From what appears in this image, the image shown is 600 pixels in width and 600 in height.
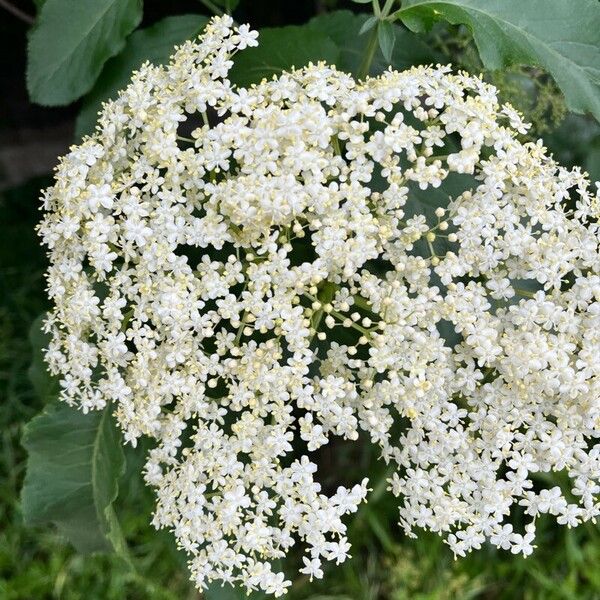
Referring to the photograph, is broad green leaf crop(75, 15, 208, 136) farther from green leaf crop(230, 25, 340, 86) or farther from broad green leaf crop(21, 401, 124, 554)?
broad green leaf crop(21, 401, 124, 554)

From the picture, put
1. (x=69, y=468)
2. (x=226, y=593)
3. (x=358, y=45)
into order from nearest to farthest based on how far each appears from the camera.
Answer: (x=226, y=593) → (x=69, y=468) → (x=358, y=45)

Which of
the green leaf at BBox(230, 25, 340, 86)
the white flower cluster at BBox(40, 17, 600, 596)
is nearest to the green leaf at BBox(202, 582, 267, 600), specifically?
the white flower cluster at BBox(40, 17, 600, 596)

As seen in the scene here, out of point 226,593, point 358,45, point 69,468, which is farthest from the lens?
point 358,45

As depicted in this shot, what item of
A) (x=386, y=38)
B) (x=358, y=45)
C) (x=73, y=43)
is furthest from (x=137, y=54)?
(x=386, y=38)

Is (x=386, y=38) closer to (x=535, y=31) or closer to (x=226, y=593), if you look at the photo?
(x=535, y=31)

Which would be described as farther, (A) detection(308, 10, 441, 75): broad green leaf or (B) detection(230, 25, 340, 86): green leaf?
(A) detection(308, 10, 441, 75): broad green leaf

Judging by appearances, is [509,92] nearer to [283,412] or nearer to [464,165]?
A: [464,165]

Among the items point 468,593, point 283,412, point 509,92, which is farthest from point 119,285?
point 468,593

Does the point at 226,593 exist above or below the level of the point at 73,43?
below
